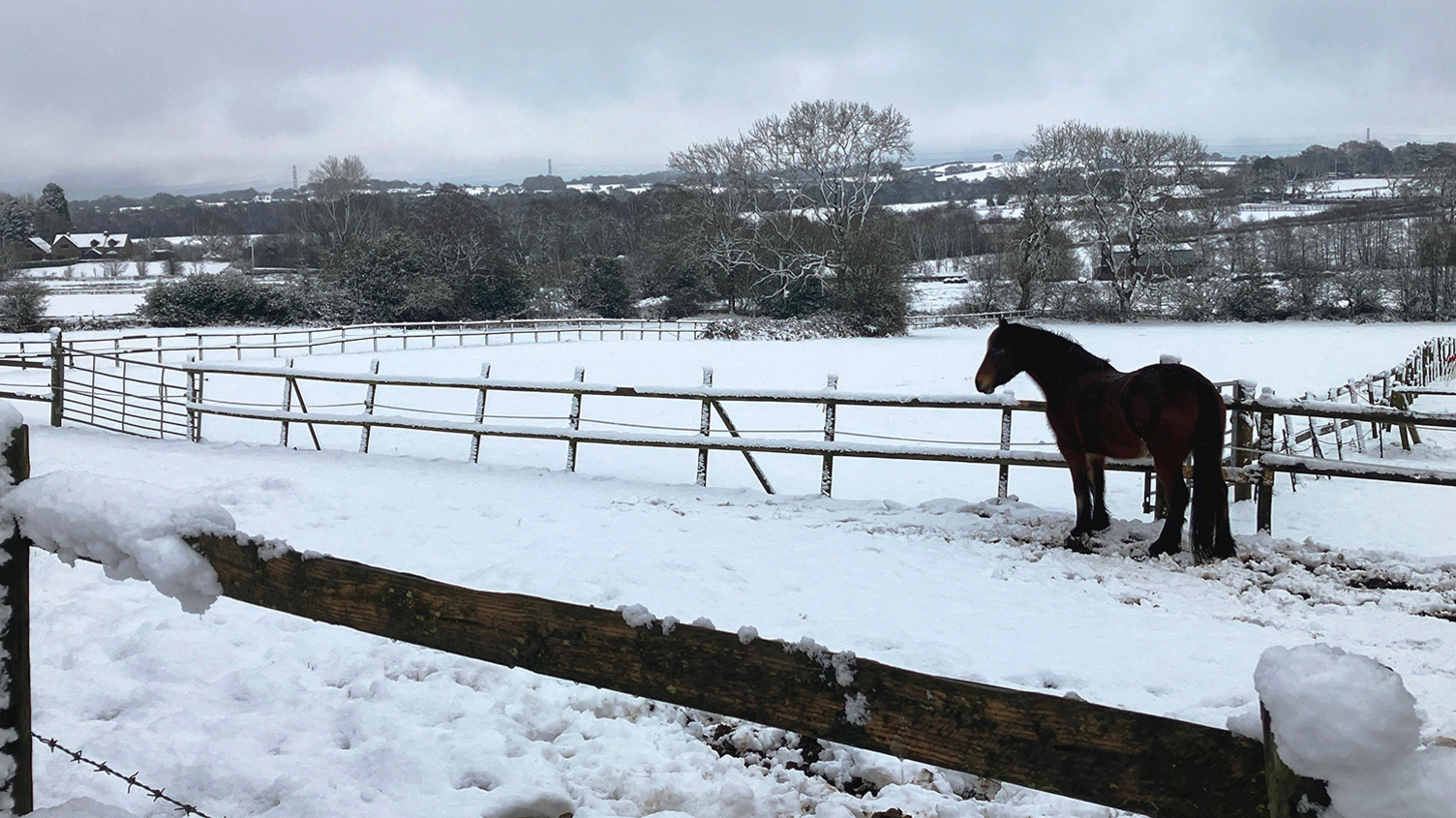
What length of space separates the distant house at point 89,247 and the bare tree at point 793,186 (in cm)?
5292

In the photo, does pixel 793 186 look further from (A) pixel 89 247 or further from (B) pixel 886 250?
(A) pixel 89 247

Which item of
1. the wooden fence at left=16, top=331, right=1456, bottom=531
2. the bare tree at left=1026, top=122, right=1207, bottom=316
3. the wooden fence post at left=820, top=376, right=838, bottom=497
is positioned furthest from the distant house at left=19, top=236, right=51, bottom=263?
the wooden fence post at left=820, top=376, right=838, bottom=497

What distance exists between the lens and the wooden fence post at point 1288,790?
111 centimetres

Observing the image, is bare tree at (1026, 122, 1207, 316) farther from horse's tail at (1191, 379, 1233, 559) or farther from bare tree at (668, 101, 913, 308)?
horse's tail at (1191, 379, 1233, 559)

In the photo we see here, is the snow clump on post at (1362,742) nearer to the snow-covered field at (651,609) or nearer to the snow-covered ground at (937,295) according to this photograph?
the snow-covered field at (651,609)

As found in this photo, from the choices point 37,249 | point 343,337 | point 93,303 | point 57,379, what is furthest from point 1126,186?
A: point 37,249

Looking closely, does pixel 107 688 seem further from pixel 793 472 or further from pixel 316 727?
pixel 793 472

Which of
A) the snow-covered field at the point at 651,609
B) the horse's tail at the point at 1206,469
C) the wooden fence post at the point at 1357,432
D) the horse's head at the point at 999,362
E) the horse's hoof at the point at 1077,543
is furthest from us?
the wooden fence post at the point at 1357,432

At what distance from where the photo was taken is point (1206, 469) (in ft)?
16.4

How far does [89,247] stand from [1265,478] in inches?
3497

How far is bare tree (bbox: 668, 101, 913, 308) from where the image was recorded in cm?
3294

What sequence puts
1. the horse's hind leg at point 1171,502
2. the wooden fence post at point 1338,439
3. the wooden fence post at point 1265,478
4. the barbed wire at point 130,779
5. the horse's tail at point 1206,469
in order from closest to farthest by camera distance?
the barbed wire at point 130,779
the horse's tail at point 1206,469
the horse's hind leg at point 1171,502
the wooden fence post at point 1265,478
the wooden fence post at point 1338,439

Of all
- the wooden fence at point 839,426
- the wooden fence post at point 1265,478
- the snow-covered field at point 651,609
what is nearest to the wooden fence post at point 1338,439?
the wooden fence at point 839,426

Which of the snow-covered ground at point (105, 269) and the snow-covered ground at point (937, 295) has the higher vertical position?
the snow-covered ground at point (105, 269)
